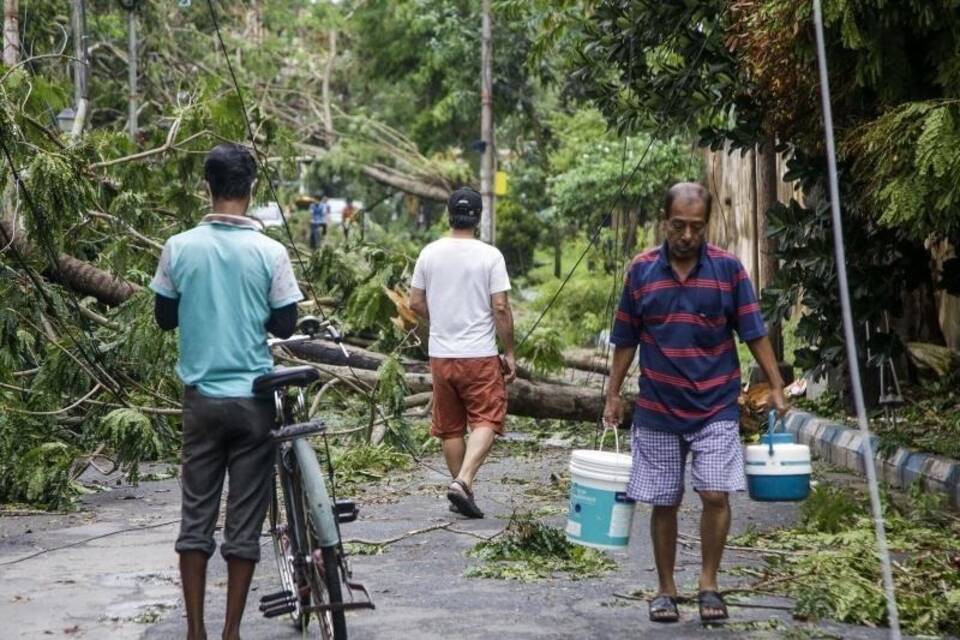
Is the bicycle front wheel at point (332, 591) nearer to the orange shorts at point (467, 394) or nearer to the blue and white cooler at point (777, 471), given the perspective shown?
the blue and white cooler at point (777, 471)

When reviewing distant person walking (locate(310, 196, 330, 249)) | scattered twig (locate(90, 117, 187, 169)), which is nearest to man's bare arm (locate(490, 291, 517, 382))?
scattered twig (locate(90, 117, 187, 169))

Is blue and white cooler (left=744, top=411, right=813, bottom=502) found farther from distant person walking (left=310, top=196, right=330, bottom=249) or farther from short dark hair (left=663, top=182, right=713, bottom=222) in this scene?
distant person walking (left=310, top=196, right=330, bottom=249)

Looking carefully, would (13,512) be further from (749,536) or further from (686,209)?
(686,209)

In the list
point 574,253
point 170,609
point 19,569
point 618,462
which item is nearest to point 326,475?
point 19,569

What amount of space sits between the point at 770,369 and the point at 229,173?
7.50 ft

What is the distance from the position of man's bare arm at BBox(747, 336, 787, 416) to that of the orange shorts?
3221 mm

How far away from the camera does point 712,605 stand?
20.5 feet

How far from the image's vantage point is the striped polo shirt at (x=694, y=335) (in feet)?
21.0

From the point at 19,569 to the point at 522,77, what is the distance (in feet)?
104

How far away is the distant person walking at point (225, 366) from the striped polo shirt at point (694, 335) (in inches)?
60.4

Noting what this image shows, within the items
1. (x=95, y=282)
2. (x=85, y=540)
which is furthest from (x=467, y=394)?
(x=95, y=282)

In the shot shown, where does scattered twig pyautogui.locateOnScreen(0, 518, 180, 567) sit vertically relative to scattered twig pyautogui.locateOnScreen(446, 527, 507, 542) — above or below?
below

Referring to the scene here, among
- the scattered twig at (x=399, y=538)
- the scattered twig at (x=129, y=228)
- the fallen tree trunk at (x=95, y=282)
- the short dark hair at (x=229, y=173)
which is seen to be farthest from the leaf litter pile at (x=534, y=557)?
the fallen tree trunk at (x=95, y=282)

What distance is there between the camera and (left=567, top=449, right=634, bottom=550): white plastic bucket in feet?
21.2
